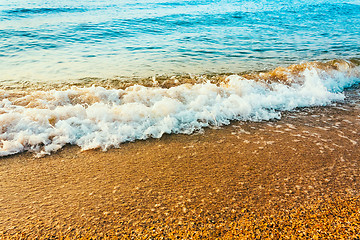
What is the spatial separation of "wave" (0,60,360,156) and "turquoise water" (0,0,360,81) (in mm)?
1399

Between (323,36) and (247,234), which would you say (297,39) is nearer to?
(323,36)

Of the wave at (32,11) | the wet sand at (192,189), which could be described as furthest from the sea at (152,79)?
the wave at (32,11)

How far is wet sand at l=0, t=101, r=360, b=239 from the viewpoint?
6.12ft

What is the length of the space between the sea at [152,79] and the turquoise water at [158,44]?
4 cm

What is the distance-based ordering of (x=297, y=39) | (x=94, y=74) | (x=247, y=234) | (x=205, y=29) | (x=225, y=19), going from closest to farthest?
(x=247, y=234)
(x=94, y=74)
(x=297, y=39)
(x=205, y=29)
(x=225, y=19)

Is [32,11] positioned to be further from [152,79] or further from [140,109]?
[140,109]

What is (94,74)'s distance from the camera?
19.5 feet

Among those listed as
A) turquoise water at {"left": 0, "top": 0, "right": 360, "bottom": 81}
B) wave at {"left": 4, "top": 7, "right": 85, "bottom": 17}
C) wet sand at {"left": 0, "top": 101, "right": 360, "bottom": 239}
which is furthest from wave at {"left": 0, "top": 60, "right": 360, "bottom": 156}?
wave at {"left": 4, "top": 7, "right": 85, "bottom": 17}

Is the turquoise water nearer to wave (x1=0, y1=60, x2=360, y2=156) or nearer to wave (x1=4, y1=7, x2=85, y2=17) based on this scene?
wave (x1=4, y1=7, x2=85, y2=17)

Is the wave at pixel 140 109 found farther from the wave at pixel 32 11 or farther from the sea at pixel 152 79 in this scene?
the wave at pixel 32 11

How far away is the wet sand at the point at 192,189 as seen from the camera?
186 cm

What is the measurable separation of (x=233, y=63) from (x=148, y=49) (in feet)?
10.7

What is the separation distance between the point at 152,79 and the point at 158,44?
4288 mm

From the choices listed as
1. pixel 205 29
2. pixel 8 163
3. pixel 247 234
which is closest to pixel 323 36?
pixel 205 29
